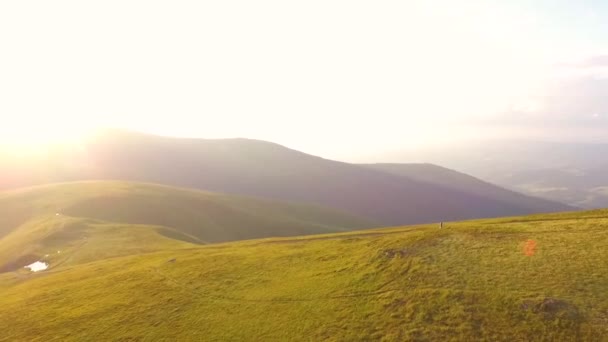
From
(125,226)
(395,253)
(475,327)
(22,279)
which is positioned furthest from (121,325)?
(125,226)

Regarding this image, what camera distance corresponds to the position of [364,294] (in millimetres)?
38625

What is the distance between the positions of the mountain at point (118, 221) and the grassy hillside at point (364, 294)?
3214cm

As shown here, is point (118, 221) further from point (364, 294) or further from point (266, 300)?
point (364, 294)

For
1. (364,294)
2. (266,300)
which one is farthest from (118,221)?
(364,294)

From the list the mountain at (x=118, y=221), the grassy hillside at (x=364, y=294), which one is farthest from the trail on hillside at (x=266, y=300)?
the mountain at (x=118, y=221)

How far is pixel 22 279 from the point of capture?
70.4 meters

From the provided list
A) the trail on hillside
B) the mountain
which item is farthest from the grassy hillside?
the mountain

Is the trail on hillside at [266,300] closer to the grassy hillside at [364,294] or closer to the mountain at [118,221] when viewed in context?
the grassy hillside at [364,294]

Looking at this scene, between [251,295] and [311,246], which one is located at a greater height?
[311,246]

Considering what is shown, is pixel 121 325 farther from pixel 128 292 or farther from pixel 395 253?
pixel 395 253

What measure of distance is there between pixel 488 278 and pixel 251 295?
76.0 feet

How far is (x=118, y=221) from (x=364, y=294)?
11223cm

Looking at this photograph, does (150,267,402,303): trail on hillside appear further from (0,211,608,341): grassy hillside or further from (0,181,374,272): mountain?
(0,181,374,272): mountain

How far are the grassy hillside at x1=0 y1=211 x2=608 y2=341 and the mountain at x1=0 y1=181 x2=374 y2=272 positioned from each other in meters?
32.1
